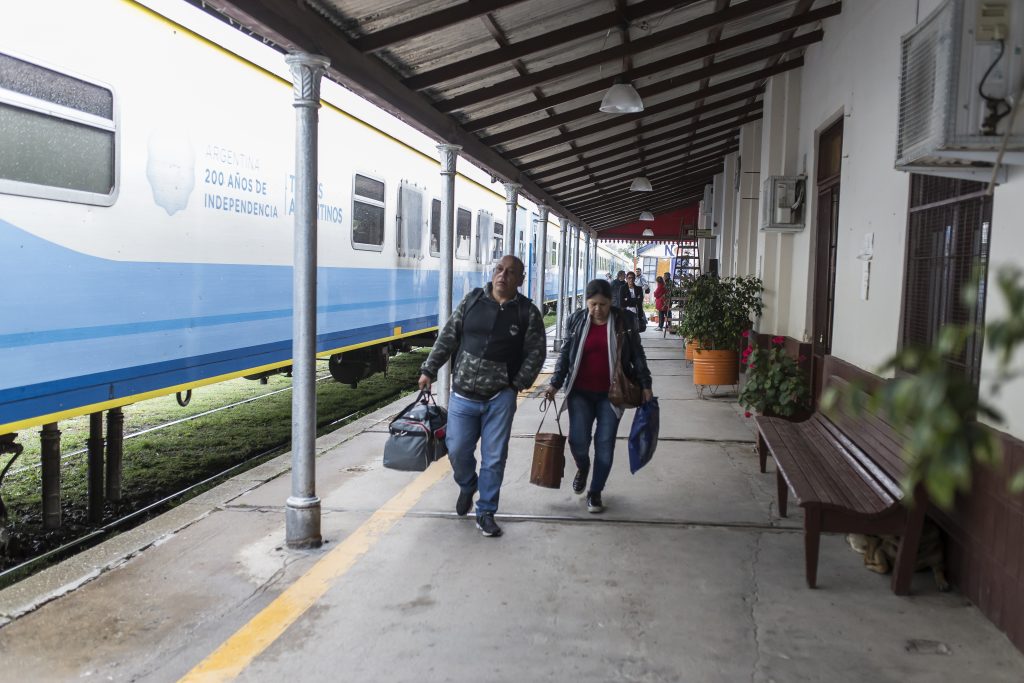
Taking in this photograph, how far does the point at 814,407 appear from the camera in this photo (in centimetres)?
732

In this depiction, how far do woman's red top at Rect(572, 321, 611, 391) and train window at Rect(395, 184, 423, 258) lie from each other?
473 centimetres

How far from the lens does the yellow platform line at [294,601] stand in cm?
329

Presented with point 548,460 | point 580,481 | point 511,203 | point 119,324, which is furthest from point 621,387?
point 511,203

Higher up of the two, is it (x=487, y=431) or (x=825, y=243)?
(x=825, y=243)

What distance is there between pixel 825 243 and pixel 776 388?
6.94ft

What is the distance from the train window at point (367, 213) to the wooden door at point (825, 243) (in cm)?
432

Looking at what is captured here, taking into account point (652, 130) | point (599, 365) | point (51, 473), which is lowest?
point (51, 473)

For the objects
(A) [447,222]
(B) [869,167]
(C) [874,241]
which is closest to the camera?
(C) [874,241]

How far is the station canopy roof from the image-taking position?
4.71 meters

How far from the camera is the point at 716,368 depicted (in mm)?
10195

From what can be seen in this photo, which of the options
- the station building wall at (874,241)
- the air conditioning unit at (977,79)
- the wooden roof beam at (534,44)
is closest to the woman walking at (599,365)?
the station building wall at (874,241)

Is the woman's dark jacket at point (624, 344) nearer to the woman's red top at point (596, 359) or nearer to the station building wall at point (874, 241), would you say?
the woman's red top at point (596, 359)

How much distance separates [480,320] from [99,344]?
6.81ft

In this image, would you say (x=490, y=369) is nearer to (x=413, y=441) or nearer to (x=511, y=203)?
(x=413, y=441)
